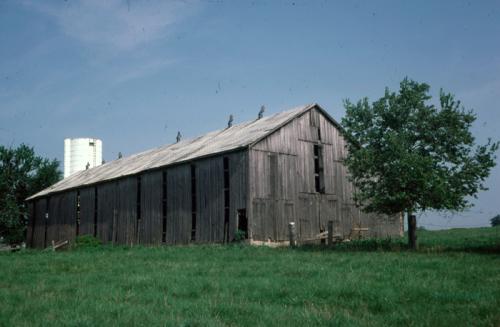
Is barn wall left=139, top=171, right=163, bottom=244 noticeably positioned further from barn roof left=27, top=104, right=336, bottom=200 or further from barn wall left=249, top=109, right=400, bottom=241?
barn wall left=249, top=109, right=400, bottom=241

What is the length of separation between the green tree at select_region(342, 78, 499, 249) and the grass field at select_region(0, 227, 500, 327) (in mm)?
5555

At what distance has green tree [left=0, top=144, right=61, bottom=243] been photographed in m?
51.8

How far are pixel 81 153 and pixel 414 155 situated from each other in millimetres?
49304

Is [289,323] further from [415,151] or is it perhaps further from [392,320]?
[415,151]

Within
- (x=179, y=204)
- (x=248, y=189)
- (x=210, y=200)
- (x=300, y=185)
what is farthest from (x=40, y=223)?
(x=300, y=185)

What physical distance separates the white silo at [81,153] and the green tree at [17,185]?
378cm

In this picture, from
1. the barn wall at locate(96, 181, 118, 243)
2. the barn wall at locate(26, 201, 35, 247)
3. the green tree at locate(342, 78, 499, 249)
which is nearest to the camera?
the green tree at locate(342, 78, 499, 249)

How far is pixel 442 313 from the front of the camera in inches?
285

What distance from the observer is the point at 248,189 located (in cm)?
2536

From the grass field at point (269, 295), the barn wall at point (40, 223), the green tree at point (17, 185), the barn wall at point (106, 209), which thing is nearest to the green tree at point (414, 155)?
the grass field at point (269, 295)

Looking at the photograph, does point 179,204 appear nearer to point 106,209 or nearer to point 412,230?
point 106,209

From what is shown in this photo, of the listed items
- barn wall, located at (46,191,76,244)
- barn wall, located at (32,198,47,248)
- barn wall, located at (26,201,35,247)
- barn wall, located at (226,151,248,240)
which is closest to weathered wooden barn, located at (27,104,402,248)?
barn wall, located at (226,151,248,240)

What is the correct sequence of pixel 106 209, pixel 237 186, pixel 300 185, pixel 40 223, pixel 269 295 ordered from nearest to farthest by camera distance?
pixel 269 295 < pixel 237 186 < pixel 300 185 < pixel 106 209 < pixel 40 223

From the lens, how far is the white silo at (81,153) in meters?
59.7
